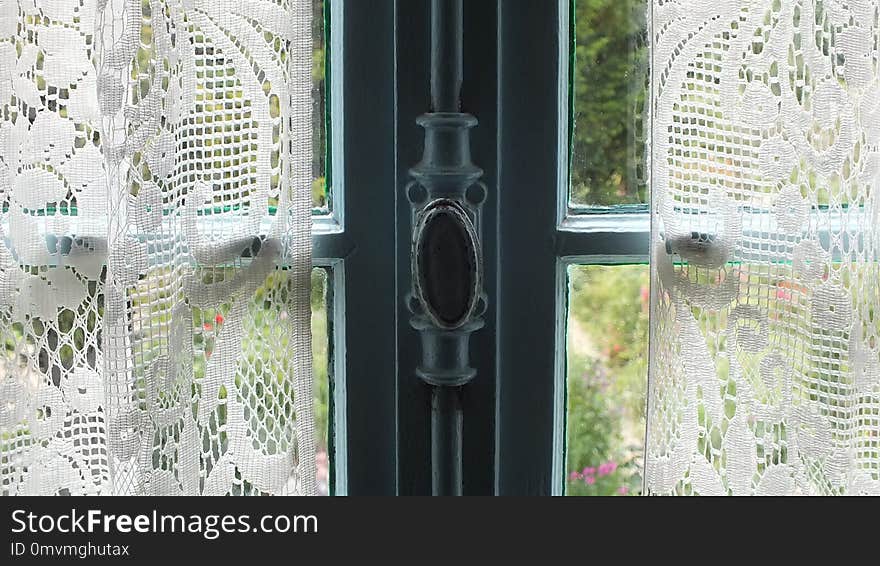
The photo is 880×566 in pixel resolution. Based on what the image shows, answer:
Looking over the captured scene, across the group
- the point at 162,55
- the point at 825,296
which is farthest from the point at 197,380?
the point at 825,296

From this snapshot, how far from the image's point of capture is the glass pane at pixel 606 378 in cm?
95

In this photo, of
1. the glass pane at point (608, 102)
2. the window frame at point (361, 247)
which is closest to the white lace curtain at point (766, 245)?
the glass pane at point (608, 102)

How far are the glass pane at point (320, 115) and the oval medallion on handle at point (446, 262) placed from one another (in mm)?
116

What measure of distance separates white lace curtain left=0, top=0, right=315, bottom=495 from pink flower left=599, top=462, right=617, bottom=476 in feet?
1.17

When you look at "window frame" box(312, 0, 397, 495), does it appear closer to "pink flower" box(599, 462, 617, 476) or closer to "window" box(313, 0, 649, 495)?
"window" box(313, 0, 649, 495)

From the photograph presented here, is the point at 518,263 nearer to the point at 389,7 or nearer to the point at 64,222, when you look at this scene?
the point at 389,7

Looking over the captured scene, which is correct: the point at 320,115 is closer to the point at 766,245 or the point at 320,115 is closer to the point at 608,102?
the point at 608,102

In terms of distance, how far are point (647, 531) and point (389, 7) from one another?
1.86ft

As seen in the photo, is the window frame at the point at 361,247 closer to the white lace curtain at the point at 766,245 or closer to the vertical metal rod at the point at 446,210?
the vertical metal rod at the point at 446,210

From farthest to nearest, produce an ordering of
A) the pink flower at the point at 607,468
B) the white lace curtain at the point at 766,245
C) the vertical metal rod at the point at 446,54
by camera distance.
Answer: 1. the pink flower at the point at 607,468
2. the vertical metal rod at the point at 446,54
3. the white lace curtain at the point at 766,245

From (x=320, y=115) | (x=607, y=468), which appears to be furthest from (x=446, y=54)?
(x=607, y=468)

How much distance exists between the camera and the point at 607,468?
0.99 m

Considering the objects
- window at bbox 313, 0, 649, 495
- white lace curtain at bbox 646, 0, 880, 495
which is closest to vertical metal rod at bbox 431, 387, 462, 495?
window at bbox 313, 0, 649, 495

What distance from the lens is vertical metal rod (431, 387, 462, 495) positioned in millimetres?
929
